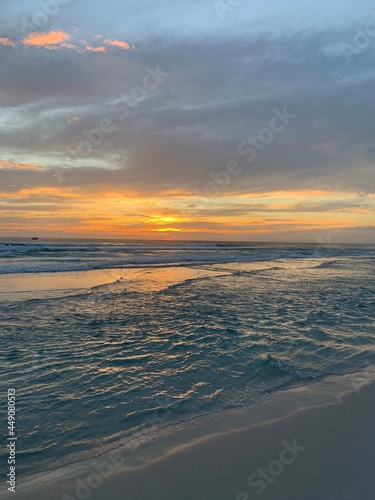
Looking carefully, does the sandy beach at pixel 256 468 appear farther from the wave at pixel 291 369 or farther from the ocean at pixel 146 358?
the wave at pixel 291 369

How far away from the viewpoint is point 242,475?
4082mm

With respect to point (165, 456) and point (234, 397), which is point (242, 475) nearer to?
point (165, 456)

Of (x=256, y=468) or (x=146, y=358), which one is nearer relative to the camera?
(x=256, y=468)

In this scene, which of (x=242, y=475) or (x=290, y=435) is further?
(x=290, y=435)

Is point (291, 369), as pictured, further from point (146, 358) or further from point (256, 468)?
point (256, 468)

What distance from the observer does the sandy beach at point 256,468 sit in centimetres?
377

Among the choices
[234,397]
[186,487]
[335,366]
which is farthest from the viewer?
[335,366]

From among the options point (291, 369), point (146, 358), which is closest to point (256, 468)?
point (291, 369)

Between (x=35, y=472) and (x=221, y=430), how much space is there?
254cm

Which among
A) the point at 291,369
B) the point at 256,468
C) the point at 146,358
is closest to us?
the point at 256,468

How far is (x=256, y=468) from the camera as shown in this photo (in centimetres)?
422

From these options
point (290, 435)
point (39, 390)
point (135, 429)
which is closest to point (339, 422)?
point (290, 435)

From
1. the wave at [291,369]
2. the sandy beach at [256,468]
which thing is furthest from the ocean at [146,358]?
the sandy beach at [256,468]

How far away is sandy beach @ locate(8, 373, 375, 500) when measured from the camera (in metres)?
3.77
